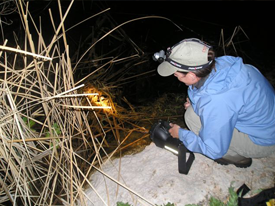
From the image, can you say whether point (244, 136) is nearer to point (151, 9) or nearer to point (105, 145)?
point (105, 145)

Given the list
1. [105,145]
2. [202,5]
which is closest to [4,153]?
[105,145]

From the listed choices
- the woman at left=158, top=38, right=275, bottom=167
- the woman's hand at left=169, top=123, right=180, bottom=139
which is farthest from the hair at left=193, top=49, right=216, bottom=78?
the woman's hand at left=169, top=123, right=180, bottom=139

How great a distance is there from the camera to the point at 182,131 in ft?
5.47

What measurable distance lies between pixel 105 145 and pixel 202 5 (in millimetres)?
5855

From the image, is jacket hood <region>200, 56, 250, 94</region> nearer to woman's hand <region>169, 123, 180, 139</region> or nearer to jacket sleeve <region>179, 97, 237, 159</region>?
jacket sleeve <region>179, 97, 237, 159</region>

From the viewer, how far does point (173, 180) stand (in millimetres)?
1662

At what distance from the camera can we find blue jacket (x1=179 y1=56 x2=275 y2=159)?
1.30m

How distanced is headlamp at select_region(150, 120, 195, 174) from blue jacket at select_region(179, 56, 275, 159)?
26cm

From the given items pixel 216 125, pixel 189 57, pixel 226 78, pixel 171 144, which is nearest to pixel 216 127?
pixel 216 125

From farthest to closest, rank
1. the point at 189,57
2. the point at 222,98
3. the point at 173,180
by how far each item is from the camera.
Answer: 1. the point at 173,180
2. the point at 189,57
3. the point at 222,98

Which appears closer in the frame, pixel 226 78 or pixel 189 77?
pixel 226 78

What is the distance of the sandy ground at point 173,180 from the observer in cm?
156

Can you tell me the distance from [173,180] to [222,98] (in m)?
0.83

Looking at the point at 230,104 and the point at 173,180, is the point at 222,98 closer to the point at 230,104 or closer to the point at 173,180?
the point at 230,104
